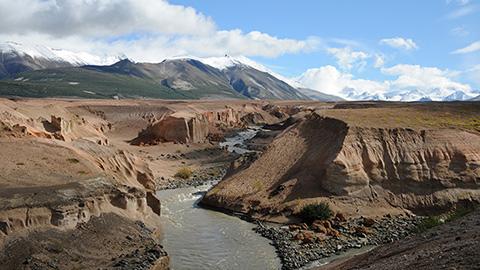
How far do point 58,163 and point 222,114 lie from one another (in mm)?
99375

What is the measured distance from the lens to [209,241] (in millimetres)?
32688

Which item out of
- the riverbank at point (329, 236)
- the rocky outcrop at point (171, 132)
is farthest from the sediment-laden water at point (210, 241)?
the rocky outcrop at point (171, 132)

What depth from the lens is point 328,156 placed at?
41500 mm

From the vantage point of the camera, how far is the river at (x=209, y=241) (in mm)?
28766

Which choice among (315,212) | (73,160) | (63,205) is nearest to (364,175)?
(315,212)

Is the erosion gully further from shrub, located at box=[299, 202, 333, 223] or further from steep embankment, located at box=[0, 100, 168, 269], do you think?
shrub, located at box=[299, 202, 333, 223]

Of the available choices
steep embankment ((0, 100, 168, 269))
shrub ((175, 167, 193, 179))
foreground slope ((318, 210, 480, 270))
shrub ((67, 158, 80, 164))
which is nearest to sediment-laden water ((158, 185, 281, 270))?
steep embankment ((0, 100, 168, 269))

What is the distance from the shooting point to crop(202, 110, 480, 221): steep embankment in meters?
39.3

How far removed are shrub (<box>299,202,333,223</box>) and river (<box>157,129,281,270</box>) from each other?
12.3 feet

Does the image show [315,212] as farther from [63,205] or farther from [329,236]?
[63,205]

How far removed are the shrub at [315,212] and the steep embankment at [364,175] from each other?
3.50ft

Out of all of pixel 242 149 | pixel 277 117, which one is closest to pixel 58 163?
pixel 242 149

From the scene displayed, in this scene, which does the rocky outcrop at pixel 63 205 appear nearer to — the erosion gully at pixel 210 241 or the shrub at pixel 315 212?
the erosion gully at pixel 210 241

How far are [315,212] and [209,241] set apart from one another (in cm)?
796
